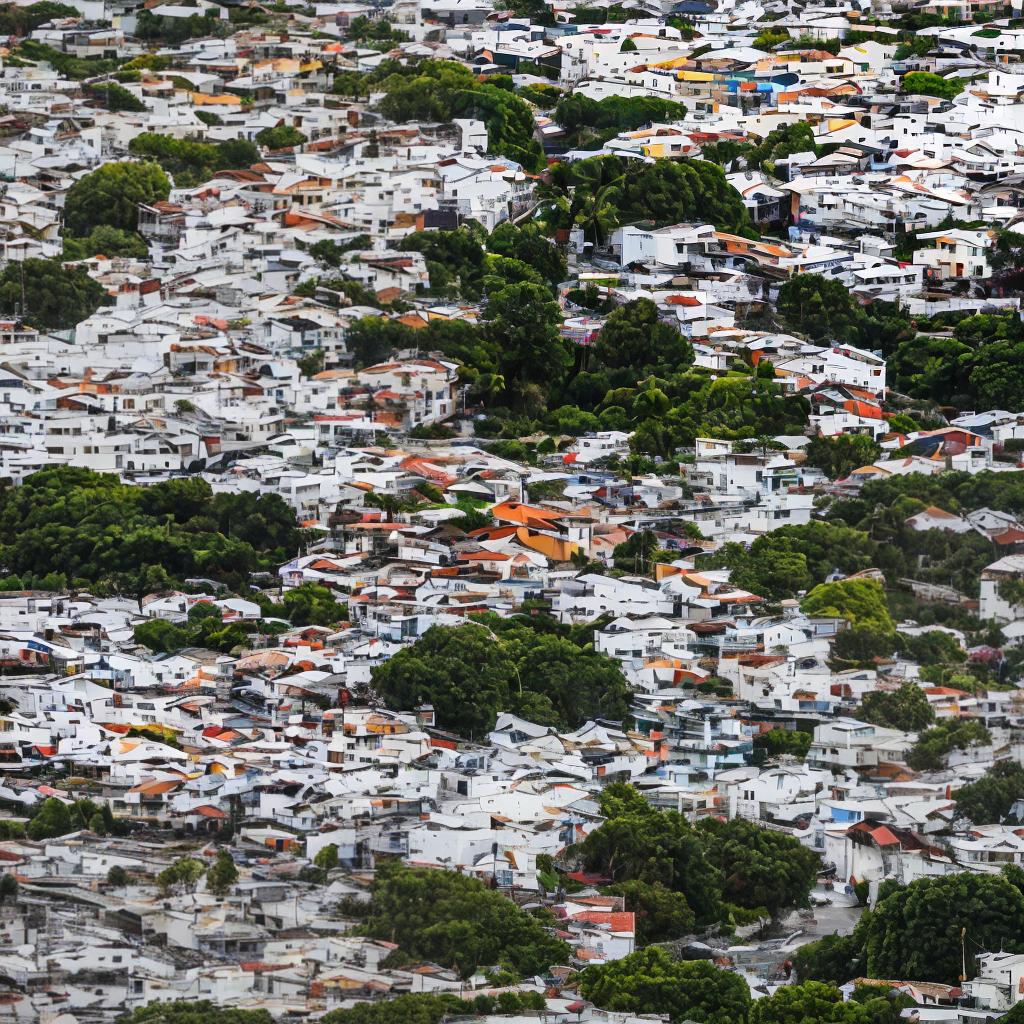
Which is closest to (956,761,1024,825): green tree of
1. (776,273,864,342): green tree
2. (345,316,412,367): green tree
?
(345,316,412,367): green tree

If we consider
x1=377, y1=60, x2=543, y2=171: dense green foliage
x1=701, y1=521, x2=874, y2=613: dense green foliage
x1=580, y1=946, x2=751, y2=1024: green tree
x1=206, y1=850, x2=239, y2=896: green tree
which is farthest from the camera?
x1=377, y1=60, x2=543, y2=171: dense green foliage

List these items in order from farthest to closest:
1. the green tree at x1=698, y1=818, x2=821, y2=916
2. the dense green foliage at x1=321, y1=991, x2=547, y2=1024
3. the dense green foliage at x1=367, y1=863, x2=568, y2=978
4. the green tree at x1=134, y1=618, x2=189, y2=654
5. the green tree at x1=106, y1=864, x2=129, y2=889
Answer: the green tree at x1=134, y1=618, x2=189, y2=654 → the green tree at x1=698, y1=818, x2=821, y2=916 → the green tree at x1=106, y1=864, x2=129, y2=889 → the dense green foliage at x1=367, y1=863, x2=568, y2=978 → the dense green foliage at x1=321, y1=991, x2=547, y2=1024

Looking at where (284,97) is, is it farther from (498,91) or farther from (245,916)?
(245,916)

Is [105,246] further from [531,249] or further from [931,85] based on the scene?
[931,85]

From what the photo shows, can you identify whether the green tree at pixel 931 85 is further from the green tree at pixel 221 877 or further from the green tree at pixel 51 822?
the green tree at pixel 221 877

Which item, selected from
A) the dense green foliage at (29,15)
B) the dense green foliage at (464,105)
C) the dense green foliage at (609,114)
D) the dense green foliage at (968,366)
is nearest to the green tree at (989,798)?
the dense green foliage at (968,366)

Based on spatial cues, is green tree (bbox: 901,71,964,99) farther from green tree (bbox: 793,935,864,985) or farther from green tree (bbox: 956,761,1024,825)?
green tree (bbox: 793,935,864,985)

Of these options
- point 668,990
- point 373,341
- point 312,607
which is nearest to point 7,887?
point 668,990

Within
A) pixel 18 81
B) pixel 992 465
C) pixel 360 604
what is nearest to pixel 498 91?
pixel 18 81
